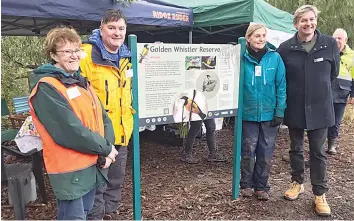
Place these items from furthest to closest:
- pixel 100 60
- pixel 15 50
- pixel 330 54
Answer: pixel 15 50, pixel 330 54, pixel 100 60

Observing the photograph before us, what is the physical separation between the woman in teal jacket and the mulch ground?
10.0 inches

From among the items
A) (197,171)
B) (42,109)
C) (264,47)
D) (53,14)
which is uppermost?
(53,14)

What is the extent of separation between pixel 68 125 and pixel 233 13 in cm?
424

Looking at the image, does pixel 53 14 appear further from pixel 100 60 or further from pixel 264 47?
pixel 264 47

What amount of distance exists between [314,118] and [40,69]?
7.92ft

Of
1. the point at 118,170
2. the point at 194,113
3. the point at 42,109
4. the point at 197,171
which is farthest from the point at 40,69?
the point at 197,171

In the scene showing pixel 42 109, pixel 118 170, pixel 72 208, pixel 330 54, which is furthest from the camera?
pixel 330 54

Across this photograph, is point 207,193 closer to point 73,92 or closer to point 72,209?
point 72,209

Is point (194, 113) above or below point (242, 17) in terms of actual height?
below

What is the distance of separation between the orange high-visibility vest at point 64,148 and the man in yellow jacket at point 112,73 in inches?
17.0

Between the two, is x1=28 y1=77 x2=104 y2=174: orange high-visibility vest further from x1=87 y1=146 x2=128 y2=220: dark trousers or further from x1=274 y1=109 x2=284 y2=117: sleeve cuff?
x1=274 y1=109 x2=284 y2=117: sleeve cuff

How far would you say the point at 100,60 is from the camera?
2.55 meters

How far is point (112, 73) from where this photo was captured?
2.61 meters

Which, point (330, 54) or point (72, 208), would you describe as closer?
point (72, 208)
